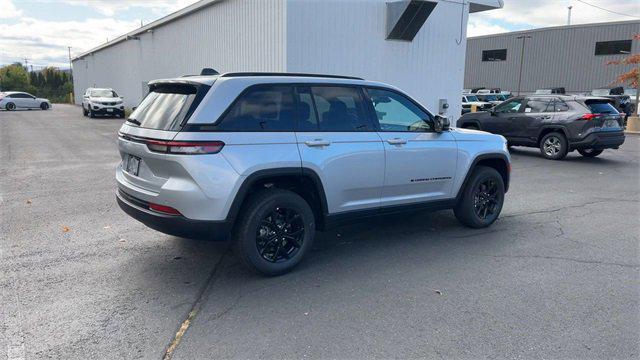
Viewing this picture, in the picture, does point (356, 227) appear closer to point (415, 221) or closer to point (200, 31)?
point (415, 221)

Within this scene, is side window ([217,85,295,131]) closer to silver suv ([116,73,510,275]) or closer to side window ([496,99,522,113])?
silver suv ([116,73,510,275])

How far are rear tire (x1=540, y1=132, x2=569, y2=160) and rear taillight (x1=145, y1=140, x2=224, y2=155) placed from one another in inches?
422

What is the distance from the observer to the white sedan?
36125 millimetres

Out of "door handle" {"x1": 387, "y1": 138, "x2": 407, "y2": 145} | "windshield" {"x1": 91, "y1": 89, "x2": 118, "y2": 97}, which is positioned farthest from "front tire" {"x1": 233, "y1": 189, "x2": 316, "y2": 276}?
"windshield" {"x1": 91, "y1": 89, "x2": 118, "y2": 97}

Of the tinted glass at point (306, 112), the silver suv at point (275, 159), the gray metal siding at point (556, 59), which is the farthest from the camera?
the gray metal siding at point (556, 59)

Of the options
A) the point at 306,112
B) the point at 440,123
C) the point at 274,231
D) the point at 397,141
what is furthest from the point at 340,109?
the point at 274,231

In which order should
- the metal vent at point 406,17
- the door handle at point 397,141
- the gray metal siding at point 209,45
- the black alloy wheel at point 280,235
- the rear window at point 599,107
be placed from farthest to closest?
1. the metal vent at point 406,17
2. the gray metal siding at point 209,45
3. the rear window at point 599,107
4. the door handle at point 397,141
5. the black alloy wheel at point 280,235

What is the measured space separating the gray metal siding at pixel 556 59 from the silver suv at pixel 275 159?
140 ft

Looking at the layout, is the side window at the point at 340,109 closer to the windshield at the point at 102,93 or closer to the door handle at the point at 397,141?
the door handle at the point at 397,141

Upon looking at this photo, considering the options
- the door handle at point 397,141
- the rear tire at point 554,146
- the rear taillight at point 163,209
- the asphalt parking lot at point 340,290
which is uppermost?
the door handle at point 397,141

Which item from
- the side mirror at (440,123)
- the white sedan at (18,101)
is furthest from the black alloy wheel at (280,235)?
the white sedan at (18,101)

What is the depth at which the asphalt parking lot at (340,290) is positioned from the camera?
10.8ft

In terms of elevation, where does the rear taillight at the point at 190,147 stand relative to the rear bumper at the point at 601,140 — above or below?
above

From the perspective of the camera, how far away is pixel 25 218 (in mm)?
6129
